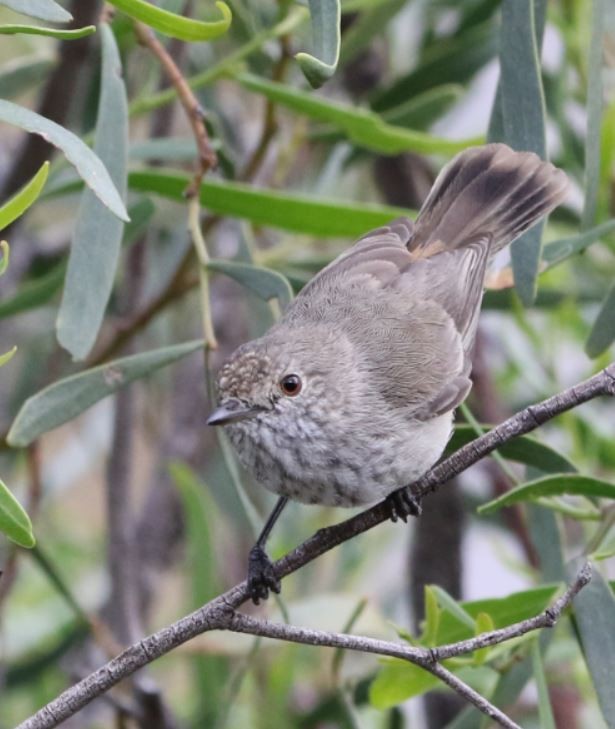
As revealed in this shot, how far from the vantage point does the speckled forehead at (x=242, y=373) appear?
2281 mm

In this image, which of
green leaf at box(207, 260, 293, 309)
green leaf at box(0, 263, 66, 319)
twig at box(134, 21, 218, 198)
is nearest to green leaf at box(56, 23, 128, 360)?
twig at box(134, 21, 218, 198)

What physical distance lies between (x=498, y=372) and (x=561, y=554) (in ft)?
6.03

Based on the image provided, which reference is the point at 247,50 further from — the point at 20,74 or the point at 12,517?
the point at 12,517

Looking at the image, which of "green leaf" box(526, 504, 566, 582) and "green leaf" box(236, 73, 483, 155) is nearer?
"green leaf" box(526, 504, 566, 582)

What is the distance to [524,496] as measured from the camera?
193 cm

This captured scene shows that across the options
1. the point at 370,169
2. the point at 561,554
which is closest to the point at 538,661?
the point at 561,554

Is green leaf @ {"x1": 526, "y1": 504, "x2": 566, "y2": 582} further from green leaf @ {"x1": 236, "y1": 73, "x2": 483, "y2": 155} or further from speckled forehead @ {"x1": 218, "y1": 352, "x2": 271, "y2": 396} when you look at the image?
green leaf @ {"x1": 236, "y1": 73, "x2": 483, "y2": 155}

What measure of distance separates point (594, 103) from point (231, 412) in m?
0.82

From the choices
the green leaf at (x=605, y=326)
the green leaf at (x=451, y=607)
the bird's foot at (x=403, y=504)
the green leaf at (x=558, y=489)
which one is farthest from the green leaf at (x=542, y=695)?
the green leaf at (x=605, y=326)

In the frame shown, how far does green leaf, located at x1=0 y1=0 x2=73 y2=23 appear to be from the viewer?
1.57m

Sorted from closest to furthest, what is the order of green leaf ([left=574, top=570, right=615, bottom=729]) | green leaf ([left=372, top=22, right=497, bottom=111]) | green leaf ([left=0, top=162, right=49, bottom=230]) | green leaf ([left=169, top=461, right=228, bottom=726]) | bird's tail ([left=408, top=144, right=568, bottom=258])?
green leaf ([left=0, top=162, right=49, bottom=230]) < green leaf ([left=574, top=570, right=615, bottom=729]) < bird's tail ([left=408, top=144, right=568, bottom=258]) < green leaf ([left=169, top=461, right=228, bottom=726]) < green leaf ([left=372, top=22, right=497, bottom=111])

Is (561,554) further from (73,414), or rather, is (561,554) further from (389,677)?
(73,414)

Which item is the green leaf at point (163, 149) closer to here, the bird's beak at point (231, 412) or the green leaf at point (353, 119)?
the green leaf at point (353, 119)

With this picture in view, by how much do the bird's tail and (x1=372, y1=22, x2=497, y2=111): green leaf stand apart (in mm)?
463
